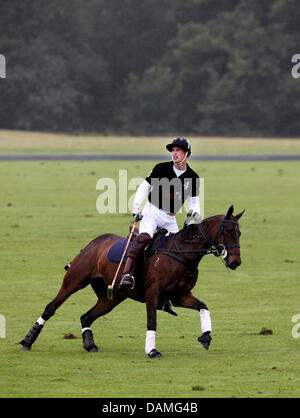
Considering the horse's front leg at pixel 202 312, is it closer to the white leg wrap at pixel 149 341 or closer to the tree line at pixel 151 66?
the white leg wrap at pixel 149 341

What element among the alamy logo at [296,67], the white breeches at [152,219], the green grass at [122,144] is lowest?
the white breeches at [152,219]

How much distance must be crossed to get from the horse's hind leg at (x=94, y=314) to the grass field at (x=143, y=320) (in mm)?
207

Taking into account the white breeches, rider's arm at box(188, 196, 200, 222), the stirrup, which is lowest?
the stirrup

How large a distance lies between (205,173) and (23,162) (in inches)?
464

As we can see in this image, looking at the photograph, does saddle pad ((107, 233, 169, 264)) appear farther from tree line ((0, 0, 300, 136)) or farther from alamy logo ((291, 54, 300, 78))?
tree line ((0, 0, 300, 136))

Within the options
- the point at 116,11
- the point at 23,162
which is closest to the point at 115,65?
the point at 116,11

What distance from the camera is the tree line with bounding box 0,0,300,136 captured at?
310 ft

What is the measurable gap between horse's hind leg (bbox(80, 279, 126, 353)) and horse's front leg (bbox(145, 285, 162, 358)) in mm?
712

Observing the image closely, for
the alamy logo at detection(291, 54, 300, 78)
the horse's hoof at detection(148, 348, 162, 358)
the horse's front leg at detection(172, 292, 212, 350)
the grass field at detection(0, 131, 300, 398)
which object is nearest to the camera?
the grass field at detection(0, 131, 300, 398)

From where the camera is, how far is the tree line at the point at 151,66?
94.4m

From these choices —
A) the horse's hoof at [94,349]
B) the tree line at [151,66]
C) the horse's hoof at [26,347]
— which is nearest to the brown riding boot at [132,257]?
the horse's hoof at [94,349]

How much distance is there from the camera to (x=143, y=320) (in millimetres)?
15945

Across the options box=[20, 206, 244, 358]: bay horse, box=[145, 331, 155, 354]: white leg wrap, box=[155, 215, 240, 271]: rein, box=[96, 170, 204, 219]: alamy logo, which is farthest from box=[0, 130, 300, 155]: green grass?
box=[145, 331, 155, 354]: white leg wrap
